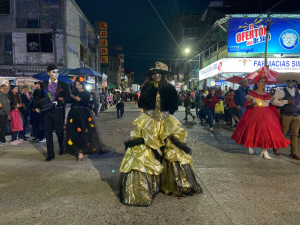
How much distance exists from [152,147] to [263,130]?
3.43m

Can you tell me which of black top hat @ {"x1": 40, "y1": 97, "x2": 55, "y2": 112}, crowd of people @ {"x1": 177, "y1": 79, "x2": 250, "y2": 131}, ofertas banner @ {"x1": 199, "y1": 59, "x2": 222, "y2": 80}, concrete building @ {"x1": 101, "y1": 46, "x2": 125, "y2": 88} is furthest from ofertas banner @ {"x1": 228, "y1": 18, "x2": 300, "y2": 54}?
concrete building @ {"x1": 101, "y1": 46, "x2": 125, "y2": 88}

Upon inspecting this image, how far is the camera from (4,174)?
4.51 meters

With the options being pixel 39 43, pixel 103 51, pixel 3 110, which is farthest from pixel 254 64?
pixel 39 43

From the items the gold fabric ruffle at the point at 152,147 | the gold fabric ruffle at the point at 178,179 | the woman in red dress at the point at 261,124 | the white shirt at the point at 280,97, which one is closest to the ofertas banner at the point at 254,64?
the white shirt at the point at 280,97

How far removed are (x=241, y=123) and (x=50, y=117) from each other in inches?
187

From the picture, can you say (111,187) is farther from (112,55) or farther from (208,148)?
(112,55)

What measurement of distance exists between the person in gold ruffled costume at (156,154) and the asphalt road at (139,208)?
0.58 feet

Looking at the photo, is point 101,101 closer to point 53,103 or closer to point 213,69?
point 213,69

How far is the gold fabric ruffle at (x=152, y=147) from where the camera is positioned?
10.7ft

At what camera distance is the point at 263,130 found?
5516mm

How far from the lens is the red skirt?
546cm

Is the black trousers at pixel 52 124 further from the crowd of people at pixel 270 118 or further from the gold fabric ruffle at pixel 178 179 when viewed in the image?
the crowd of people at pixel 270 118

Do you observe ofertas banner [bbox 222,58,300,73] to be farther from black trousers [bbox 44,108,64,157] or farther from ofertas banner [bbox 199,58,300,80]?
black trousers [bbox 44,108,64,157]

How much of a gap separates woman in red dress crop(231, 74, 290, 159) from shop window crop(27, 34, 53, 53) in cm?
2276
